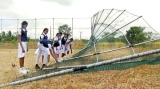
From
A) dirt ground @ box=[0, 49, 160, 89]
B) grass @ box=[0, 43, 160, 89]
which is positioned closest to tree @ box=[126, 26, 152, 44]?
grass @ box=[0, 43, 160, 89]

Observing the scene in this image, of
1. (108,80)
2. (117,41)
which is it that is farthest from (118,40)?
(108,80)

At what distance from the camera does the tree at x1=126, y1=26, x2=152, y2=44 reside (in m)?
8.91

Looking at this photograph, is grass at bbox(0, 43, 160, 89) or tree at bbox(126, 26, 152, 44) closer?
grass at bbox(0, 43, 160, 89)

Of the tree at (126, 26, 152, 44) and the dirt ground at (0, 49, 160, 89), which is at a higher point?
the tree at (126, 26, 152, 44)

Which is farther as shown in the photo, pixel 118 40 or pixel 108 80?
pixel 118 40

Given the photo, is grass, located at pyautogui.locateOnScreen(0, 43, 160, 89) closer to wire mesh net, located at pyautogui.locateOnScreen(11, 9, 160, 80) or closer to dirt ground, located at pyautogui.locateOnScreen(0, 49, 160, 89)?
dirt ground, located at pyautogui.locateOnScreen(0, 49, 160, 89)

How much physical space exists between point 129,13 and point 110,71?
11.8 ft

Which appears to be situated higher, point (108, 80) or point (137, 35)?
point (137, 35)

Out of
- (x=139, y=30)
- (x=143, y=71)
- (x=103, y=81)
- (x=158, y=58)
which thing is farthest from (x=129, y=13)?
(x=103, y=81)

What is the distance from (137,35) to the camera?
29.7 feet

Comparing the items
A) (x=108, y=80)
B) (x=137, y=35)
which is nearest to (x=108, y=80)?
(x=108, y=80)

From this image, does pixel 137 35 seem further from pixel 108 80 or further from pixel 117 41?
pixel 108 80

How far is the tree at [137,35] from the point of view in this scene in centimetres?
891

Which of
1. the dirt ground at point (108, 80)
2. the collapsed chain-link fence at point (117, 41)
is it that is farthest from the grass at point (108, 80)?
the collapsed chain-link fence at point (117, 41)
